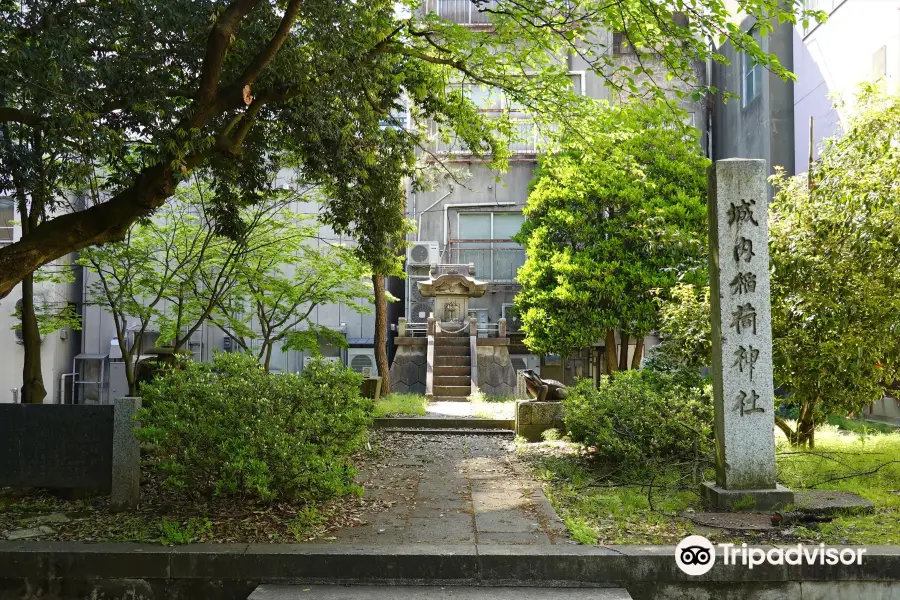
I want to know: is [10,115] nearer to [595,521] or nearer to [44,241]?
[44,241]

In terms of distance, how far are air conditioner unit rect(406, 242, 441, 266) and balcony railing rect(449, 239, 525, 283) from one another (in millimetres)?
1387

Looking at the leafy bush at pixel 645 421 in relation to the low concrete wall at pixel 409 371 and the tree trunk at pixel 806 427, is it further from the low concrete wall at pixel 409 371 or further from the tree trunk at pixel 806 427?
the low concrete wall at pixel 409 371

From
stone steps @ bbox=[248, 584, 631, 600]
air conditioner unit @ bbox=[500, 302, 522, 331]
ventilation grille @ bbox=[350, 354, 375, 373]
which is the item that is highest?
air conditioner unit @ bbox=[500, 302, 522, 331]

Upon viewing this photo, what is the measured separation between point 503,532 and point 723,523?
1903 millimetres

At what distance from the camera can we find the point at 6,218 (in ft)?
73.4

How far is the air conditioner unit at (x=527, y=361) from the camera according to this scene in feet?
82.3

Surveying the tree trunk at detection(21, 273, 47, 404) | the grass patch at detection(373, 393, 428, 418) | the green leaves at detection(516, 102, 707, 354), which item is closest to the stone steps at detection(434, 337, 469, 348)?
the green leaves at detection(516, 102, 707, 354)

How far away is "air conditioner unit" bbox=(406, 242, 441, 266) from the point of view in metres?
25.5

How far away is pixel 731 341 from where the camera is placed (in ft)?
23.5

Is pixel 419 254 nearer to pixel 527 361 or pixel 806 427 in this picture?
pixel 527 361

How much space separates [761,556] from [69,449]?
20.6 feet

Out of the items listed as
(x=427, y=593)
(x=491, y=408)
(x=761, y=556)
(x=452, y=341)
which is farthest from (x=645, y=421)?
(x=452, y=341)

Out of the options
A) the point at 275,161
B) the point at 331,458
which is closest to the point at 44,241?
the point at 331,458

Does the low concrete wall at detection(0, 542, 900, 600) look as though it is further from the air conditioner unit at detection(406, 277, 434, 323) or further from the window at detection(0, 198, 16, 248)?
the air conditioner unit at detection(406, 277, 434, 323)
